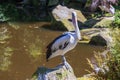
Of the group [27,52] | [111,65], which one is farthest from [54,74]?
[27,52]

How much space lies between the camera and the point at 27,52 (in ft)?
35.0

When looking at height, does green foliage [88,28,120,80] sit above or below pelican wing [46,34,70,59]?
above

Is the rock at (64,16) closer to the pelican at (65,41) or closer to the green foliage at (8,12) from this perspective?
the green foliage at (8,12)

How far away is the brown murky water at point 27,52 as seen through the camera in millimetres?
9164

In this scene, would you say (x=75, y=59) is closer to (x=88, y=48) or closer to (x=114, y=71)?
(x=88, y=48)

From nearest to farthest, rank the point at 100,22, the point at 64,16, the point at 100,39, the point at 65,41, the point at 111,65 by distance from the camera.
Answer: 1. the point at 111,65
2. the point at 65,41
3. the point at 100,39
4. the point at 100,22
5. the point at 64,16

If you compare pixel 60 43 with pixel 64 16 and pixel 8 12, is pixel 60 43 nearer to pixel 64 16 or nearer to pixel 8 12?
pixel 64 16

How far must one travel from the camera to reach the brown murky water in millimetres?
9164

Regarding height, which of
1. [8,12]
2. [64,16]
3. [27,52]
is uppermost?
[27,52]

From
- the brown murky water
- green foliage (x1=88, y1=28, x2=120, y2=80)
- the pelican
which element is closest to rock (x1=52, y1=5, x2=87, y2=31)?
the brown murky water

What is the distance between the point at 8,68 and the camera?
934cm

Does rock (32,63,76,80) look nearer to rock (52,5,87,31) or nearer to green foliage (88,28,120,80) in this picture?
green foliage (88,28,120,80)

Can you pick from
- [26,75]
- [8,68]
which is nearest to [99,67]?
[26,75]

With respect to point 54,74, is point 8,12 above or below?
below
